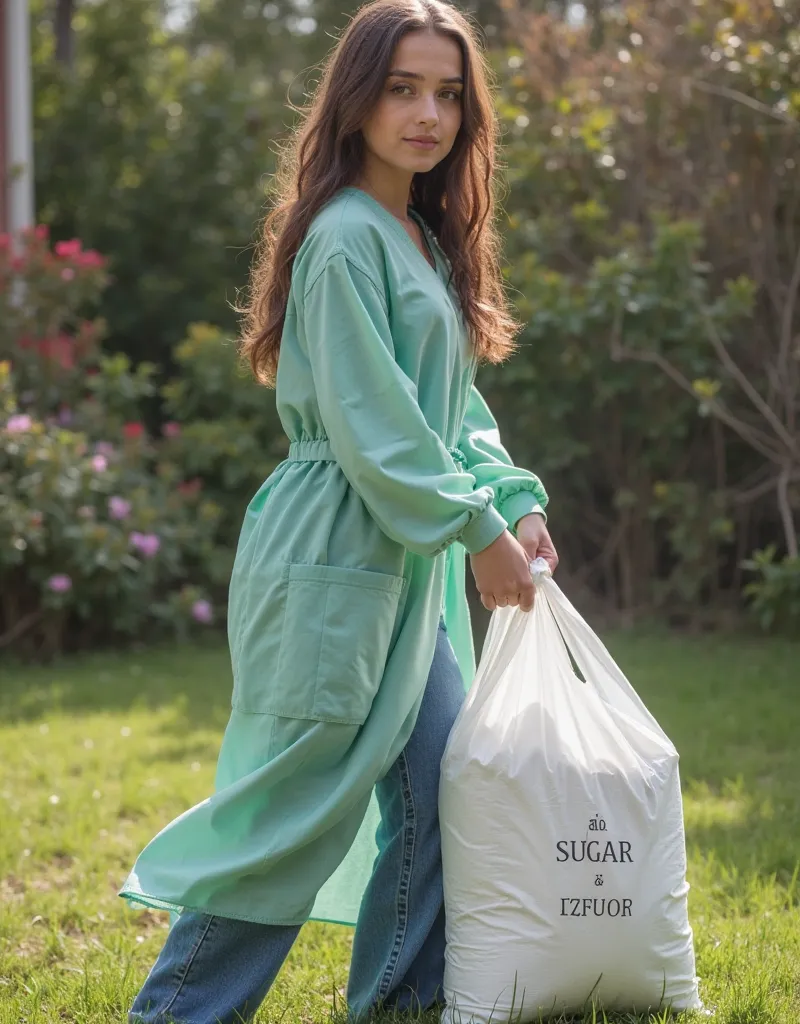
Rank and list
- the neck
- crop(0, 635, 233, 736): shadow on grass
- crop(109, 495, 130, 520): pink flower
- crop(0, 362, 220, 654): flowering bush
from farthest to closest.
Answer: crop(109, 495, 130, 520): pink flower → crop(0, 362, 220, 654): flowering bush → crop(0, 635, 233, 736): shadow on grass → the neck

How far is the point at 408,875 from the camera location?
2.31m

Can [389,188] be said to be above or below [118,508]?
above

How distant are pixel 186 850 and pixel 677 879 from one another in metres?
0.81

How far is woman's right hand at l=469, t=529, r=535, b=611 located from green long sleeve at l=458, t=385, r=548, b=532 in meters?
0.25

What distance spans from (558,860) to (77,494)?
15.2 ft

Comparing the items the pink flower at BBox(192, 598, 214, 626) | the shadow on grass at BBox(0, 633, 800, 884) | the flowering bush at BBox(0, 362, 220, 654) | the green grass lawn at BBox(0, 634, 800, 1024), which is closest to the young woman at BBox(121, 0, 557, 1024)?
the green grass lawn at BBox(0, 634, 800, 1024)

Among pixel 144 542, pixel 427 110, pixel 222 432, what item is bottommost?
pixel 144 542

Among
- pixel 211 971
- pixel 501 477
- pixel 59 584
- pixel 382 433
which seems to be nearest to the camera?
pixel 382 433

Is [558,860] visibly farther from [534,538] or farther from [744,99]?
[744,99]

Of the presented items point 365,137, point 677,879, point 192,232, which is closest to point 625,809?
point 677,879

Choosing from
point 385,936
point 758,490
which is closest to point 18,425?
point 758,490

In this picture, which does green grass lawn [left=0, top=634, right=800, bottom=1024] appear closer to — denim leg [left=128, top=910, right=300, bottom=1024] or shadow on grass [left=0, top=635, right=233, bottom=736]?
shadow on grass [left=0, top=635, right=233, bottom=736]

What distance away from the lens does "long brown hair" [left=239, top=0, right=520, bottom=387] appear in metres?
2.19

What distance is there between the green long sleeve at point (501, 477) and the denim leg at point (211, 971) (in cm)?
81
